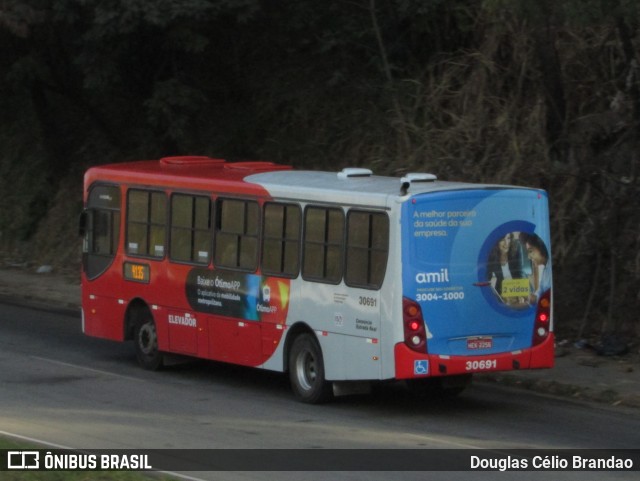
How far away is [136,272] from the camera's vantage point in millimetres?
16484

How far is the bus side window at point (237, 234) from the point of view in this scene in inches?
577

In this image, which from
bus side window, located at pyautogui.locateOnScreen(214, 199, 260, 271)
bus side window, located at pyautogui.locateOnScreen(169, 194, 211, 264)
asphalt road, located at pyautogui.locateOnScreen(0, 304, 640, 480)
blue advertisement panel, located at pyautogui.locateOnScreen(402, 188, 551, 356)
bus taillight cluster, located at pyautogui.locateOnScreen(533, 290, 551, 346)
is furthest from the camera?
bus side window, located at pyautogui.locateOnScreen(169, 194, 211, 264)

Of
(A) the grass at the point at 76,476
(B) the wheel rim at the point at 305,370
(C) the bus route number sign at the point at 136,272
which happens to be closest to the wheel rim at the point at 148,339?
(C) the bus route number sign at the point at 136,272

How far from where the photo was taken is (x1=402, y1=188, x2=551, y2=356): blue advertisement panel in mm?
12578

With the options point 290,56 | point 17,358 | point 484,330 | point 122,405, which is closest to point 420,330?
point 484,330

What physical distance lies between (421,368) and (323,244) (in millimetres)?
1969

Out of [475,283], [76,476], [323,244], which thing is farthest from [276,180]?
[76,476]

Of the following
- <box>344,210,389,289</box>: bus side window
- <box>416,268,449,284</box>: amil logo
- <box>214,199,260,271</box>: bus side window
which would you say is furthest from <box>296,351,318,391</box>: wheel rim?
<box>416,268,449,284</box>: amil logo

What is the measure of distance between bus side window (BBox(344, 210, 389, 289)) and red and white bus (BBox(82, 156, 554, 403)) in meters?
0.02

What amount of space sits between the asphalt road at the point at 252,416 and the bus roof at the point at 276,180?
2.39m

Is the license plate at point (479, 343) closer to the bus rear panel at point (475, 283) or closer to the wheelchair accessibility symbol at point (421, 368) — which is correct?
the bus rear panel at point (475, 283)

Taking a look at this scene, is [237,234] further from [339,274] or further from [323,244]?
[339,274]

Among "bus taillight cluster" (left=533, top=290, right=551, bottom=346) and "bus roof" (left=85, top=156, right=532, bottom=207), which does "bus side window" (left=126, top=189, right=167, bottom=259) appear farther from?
"bus taillight cluster" (left=533, top=290, right=551, bottom=346)

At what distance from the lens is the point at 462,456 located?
35.3 feet
